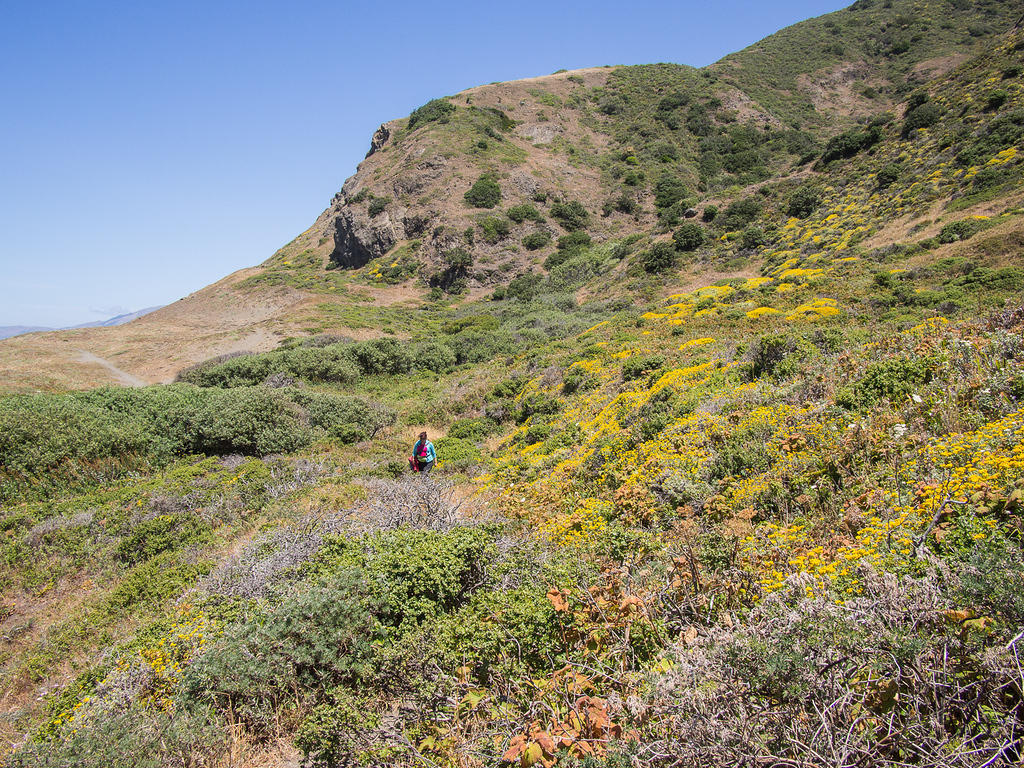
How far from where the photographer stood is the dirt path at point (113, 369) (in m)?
25.2

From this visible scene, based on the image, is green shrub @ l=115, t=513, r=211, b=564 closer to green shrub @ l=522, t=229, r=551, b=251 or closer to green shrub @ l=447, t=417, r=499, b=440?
green shrub @ l=447, t=417, r=499, b=440

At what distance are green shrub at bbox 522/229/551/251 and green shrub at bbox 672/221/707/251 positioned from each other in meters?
15.3

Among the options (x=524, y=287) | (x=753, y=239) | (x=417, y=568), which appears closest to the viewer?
(x=417, y=568)

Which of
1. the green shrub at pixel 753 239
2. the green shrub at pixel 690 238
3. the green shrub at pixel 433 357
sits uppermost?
the green shrub at pixel 690 238

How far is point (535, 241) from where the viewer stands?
143 ft

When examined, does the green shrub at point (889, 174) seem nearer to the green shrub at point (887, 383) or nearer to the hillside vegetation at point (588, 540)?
the hillside vegetation at point (588, 540)

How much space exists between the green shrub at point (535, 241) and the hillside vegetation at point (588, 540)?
2356 cm

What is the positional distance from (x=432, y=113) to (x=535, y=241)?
91.5 ft

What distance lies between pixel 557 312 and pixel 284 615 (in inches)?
1037

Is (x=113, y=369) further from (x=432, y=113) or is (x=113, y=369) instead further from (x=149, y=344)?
(x=432, y=113)

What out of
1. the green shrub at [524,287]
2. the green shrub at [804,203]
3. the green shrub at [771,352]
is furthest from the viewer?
the green shrub at [524,287]

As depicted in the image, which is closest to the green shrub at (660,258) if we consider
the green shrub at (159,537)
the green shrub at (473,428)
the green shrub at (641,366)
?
the green shrub at (641,366)

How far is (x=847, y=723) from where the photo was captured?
2029 millimetres

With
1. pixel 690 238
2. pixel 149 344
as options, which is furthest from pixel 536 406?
pixel 149 344
